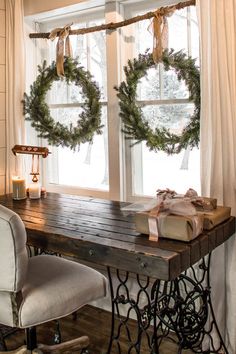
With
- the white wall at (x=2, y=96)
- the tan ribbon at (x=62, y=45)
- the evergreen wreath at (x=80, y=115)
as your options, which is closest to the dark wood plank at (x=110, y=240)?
the evergreen wreath at (x=80, y=115)

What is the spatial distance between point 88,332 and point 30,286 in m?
0.95

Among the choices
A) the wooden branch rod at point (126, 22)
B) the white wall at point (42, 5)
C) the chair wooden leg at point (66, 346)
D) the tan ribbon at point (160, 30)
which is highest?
the white wall at point (42, 5)

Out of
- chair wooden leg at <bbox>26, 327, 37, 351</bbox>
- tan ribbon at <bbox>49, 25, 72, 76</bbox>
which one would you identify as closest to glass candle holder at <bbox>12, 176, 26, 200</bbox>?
tan ribbon at <bbox>49, 25, 72, 76</bbox>

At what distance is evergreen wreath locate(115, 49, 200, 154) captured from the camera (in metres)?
2.34

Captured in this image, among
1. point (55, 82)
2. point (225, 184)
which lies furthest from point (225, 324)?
point (55, 82)

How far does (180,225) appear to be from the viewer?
5.46 feet

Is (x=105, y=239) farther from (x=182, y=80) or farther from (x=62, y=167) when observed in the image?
(x=62, y=167)

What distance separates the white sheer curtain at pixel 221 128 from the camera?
206 centimetres

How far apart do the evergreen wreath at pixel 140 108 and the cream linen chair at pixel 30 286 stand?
923 millimetres

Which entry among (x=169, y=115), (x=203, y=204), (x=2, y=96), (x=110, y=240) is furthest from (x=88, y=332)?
(x=2, y=96)

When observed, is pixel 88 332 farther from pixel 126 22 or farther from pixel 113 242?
pixel 126 22

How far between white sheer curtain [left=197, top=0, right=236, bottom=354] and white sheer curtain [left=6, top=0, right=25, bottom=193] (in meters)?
1.45

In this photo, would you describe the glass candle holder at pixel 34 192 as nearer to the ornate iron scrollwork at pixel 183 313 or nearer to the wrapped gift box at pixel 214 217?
the ornate iron scrollwork at pixel 183 313

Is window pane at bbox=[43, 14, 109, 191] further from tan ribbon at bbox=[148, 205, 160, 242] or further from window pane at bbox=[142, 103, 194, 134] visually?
tan ribbon at bbox=[148, 205, 160, 242]
